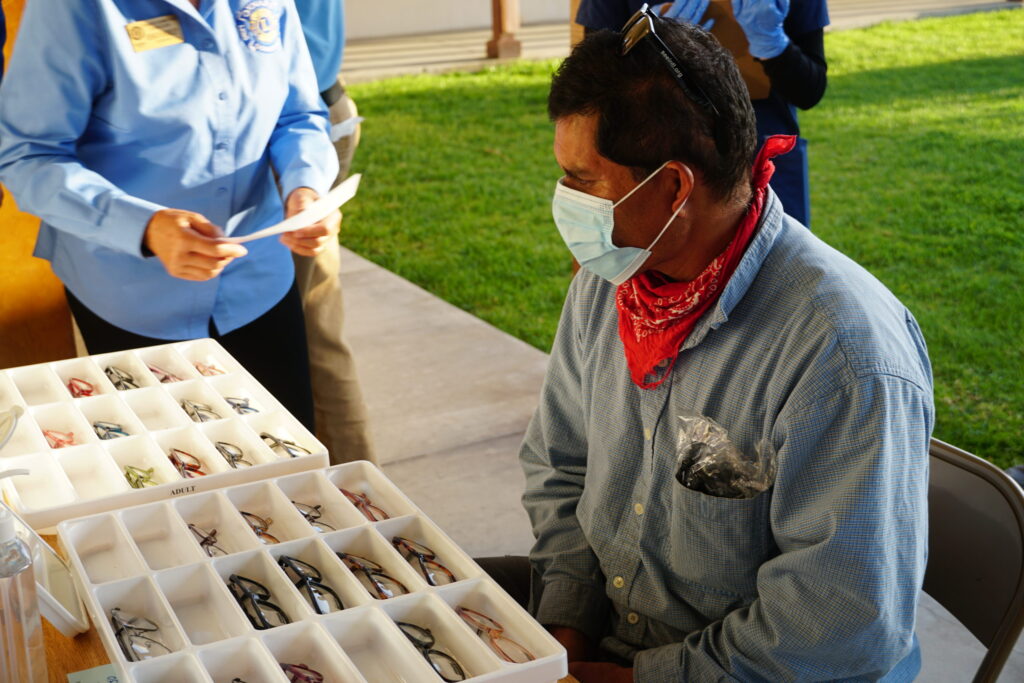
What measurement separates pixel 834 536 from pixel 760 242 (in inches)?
17.3

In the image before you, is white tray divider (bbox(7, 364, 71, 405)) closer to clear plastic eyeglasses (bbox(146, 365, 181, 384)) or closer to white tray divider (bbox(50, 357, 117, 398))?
white tray divider (bbox(50, 357, 117, 398))

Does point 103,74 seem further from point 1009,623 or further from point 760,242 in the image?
point 1009,623

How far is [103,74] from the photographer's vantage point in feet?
6.78

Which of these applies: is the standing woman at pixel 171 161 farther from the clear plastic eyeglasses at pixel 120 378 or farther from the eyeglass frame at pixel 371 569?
the eyeglass frame at pixel 371 569

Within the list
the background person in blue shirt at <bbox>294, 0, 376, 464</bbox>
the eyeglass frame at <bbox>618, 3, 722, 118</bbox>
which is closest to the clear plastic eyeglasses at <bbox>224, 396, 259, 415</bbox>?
the eyeglass frame at <bbox>618, 3, 722, 118</bbox>

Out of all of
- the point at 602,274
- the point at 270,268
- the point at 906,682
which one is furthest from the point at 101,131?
the point at 906,682

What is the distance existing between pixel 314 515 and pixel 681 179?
713 mm

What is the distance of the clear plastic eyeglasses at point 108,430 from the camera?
1725mm

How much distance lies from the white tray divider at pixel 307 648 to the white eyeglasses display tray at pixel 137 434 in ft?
1.39

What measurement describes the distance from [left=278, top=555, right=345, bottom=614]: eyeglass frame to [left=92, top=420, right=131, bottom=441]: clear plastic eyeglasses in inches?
19.6

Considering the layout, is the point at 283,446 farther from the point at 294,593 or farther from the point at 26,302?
the point at 26,302

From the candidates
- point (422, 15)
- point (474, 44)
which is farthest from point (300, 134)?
point (422, 15)

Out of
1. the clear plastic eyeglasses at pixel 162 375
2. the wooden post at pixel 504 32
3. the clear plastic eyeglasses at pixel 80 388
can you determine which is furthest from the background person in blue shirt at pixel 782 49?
the wooden post at pixel 504 32

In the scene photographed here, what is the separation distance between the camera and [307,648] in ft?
4.07
